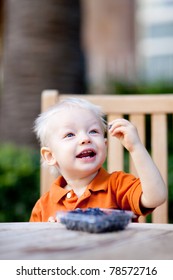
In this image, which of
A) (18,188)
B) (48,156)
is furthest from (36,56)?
(48,156)

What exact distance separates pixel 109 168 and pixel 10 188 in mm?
1096

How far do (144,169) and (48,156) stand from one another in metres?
0.29

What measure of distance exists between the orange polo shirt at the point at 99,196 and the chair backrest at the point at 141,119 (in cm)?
34

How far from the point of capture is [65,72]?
11.0ft

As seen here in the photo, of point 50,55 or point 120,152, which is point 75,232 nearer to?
point 120,152

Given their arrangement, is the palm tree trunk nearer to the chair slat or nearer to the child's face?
the chair slat

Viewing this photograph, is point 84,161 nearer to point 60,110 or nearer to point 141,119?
point 60,110

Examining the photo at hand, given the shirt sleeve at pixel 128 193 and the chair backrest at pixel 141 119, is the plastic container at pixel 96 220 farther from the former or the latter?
the chair backrest at pixel 141 119

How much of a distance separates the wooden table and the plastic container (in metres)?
0.01

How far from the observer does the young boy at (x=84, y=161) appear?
48.5 inches

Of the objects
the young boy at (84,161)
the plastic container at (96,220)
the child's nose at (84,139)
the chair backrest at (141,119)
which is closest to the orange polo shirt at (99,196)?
the young boy at (84,161)

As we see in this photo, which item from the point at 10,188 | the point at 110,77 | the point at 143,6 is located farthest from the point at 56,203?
the point at 143,6

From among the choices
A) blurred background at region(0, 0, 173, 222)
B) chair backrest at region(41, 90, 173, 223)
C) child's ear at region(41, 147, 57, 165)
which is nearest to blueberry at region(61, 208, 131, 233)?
child's ear at region(41, 147, 57, 165)

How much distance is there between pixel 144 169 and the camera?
1.19 m
